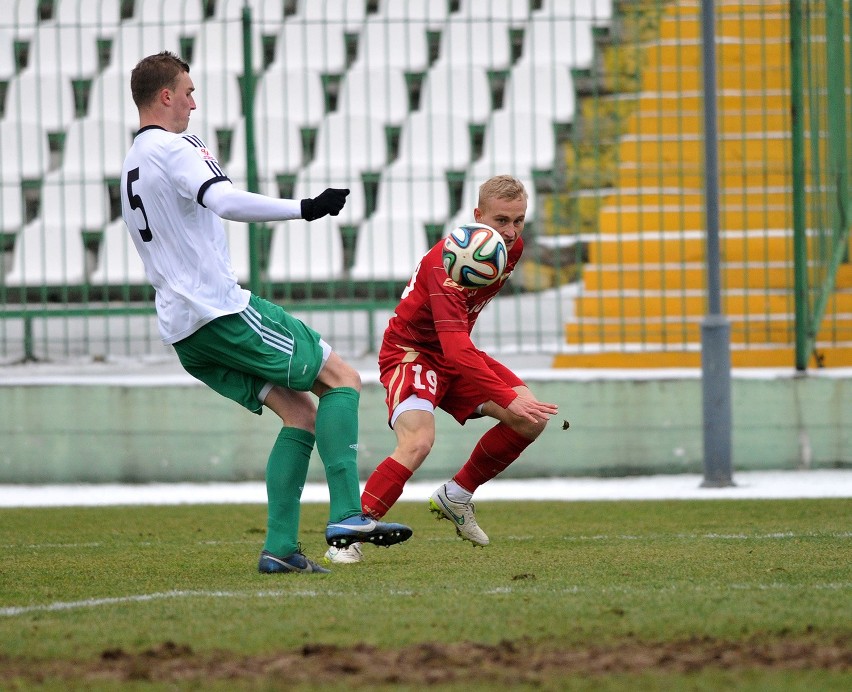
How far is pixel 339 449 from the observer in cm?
476

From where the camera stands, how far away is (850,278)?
10.5m

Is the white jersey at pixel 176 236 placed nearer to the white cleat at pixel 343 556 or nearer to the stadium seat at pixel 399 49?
the white cleat at pixel 343 556

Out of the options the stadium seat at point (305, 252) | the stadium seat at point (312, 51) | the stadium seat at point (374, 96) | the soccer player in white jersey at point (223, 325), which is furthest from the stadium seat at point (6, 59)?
the soccer player in white jersey at point (223, 325)

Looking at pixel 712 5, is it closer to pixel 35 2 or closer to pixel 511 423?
pixel 511 423

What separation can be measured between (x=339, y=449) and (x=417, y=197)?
6.04m

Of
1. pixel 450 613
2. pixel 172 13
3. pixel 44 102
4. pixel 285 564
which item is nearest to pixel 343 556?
pixel 285 564

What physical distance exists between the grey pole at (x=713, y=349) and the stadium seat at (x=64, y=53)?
503cm

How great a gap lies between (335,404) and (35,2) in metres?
7.55

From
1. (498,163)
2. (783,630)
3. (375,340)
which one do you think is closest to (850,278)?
(498,163)

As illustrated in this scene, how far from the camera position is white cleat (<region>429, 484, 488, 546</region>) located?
5629mm

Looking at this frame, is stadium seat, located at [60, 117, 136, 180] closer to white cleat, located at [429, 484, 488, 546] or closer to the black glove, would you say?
white cleat, located at [429, 484, 488, 546]

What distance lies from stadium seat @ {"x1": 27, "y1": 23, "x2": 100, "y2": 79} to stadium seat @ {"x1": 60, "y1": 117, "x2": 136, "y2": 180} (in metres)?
0.44

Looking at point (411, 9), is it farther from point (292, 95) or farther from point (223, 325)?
point (223, 325)

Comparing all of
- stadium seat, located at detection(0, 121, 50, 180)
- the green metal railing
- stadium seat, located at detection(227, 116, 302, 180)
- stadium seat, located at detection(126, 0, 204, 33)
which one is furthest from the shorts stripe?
stadium seat, located at detection(0, 121, 50, 180)
